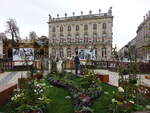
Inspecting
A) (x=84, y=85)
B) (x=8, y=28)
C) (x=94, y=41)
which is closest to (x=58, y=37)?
(x=94, y=41)

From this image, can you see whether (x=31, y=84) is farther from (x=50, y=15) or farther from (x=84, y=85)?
(x=50, y=15)

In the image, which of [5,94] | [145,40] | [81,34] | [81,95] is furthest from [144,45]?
[81,34]

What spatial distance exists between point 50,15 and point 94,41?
16111 mm

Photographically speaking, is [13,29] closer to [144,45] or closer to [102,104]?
[144,45]

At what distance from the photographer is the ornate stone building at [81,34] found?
170 ft

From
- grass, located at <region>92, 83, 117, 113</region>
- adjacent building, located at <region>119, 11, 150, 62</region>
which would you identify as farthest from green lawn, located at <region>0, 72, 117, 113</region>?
adjacent building, located at <region>119, 11, 150, 62</region>

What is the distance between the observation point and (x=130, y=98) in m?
5.39

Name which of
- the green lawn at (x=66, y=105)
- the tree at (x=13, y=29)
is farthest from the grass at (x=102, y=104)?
the tree at (x=13, y=29)

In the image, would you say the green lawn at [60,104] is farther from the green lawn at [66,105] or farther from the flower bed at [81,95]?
the flower bed at [81,95]

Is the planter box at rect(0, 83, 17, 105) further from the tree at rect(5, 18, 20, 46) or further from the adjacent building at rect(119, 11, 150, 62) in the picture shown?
the tree at rect(5, 18, 20, 46)

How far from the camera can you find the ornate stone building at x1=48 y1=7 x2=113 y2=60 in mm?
51781

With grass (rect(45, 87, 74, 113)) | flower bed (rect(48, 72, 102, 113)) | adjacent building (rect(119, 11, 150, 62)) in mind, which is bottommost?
grass (rect(45, 87, 74, 113))

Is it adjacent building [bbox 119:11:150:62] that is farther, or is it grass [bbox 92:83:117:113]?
adjacent building [bbox 119:11:150:62]

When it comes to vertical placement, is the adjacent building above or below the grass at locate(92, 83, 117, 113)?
above
